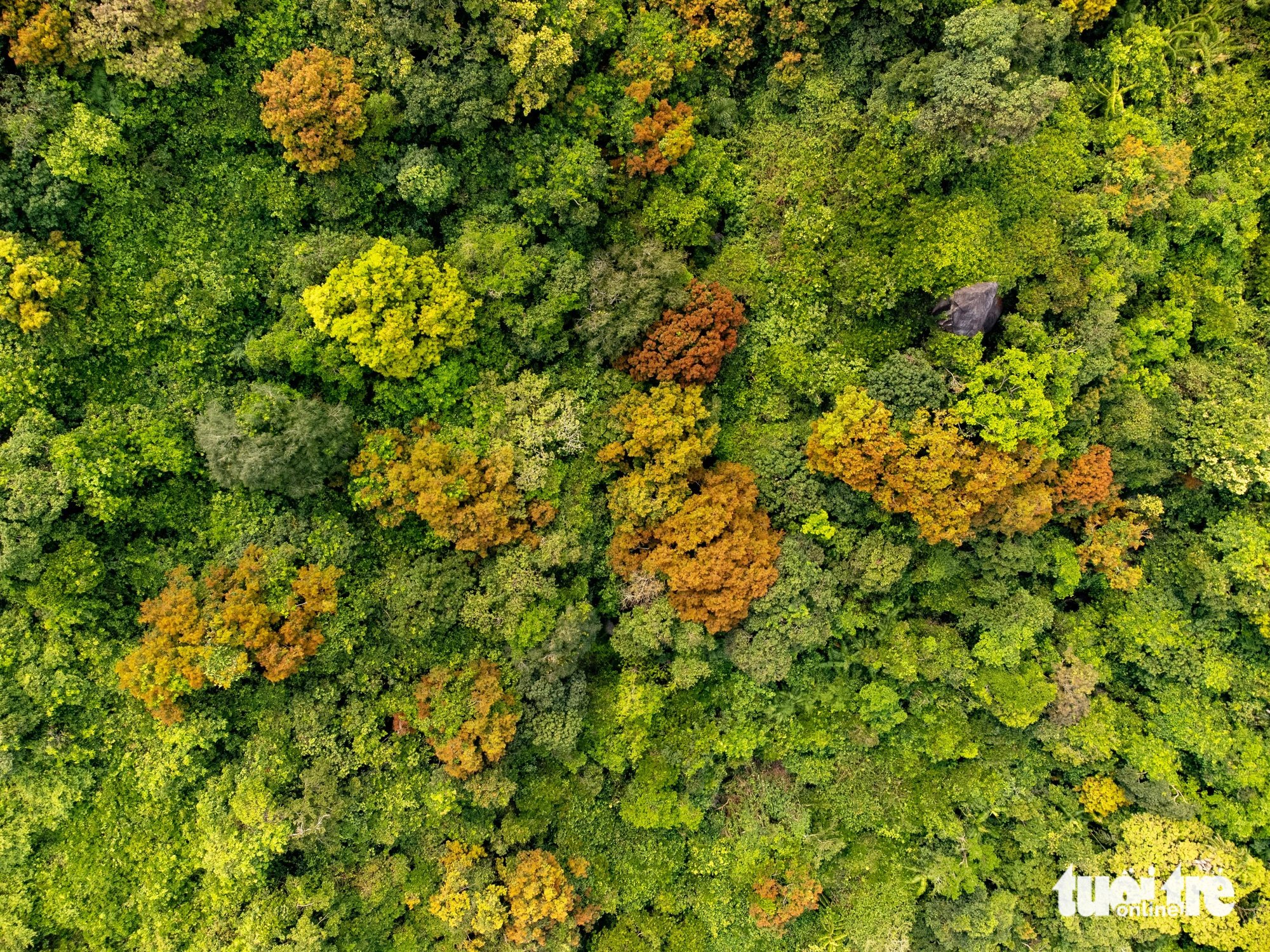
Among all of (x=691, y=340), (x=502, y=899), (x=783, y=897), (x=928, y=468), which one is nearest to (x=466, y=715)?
(x=502, y=899)

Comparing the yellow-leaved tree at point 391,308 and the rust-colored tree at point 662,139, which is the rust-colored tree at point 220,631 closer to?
the yellow-leaved tree at point 391,308

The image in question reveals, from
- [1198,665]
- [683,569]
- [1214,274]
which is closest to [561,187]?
[683,569]

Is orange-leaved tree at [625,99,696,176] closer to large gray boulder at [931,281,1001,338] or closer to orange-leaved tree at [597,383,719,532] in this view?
orange-leaved tree at [597,383,719,532]

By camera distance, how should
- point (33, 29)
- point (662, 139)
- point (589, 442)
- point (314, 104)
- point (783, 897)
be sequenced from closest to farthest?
point (33, 29)
point (314, 104)
point (662, 139)
point (589, 442)
point (783, 897)

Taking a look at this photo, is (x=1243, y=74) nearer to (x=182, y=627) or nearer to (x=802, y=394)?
(x=802, y=394)

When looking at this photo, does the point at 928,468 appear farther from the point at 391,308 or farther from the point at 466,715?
the point at 391,308
